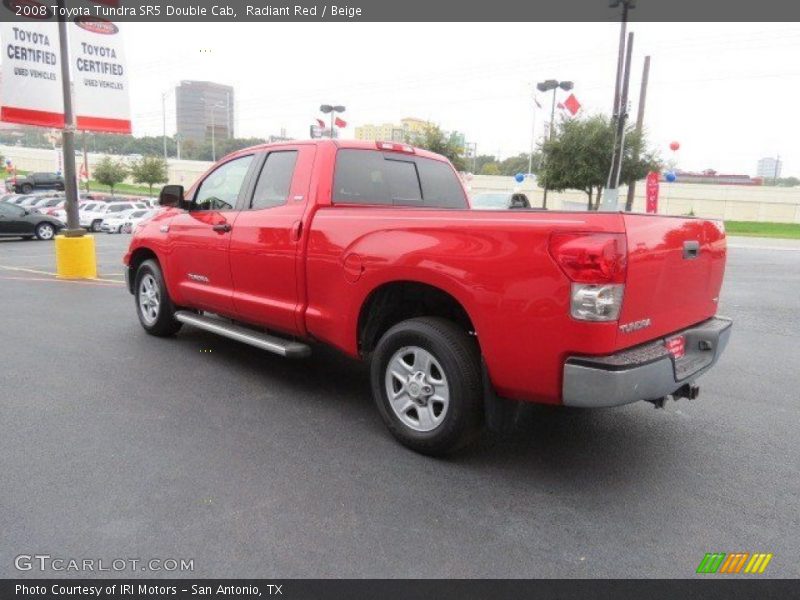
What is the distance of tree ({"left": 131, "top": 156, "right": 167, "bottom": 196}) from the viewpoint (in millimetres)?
51625

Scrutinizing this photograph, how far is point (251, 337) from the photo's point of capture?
461cm

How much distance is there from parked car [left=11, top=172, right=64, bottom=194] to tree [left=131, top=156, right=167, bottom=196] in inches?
244

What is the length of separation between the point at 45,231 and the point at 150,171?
3341 centimetres

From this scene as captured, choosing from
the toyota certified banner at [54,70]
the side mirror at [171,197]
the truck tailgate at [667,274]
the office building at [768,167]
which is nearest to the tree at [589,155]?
the toyota certified banner at [54,70]

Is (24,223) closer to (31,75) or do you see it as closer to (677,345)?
(31,75)

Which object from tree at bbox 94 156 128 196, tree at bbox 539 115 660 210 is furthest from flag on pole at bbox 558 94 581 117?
tree at bbox 94 156 128 196

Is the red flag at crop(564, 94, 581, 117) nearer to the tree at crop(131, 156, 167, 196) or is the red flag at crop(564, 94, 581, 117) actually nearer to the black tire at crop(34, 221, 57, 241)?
the black tire at crop(34, 221, 57, 241)

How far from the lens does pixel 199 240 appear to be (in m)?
5.24

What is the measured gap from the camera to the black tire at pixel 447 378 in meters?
3.20

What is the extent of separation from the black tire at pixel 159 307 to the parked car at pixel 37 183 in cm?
4899

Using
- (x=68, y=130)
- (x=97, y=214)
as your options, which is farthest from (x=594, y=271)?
(x=97, y=214)

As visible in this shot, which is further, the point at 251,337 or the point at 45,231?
the point at 45,231

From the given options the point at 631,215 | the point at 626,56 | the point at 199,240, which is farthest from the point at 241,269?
the point at 626,56
